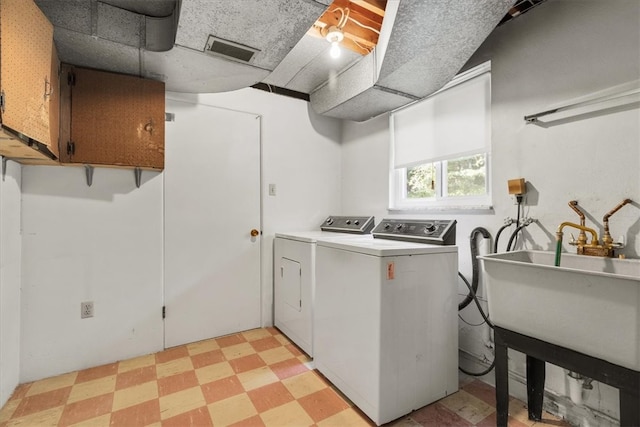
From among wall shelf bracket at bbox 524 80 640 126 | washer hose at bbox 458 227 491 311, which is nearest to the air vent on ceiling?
wall shelf bracket at bbox 524 80 640 126

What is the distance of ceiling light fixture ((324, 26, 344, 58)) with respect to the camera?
1920 millimetres

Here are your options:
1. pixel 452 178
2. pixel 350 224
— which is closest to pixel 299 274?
pixel 350 224

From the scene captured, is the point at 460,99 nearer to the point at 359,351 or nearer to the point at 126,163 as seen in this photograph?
the point at 359,351

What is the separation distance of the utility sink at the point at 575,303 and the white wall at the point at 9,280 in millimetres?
2721

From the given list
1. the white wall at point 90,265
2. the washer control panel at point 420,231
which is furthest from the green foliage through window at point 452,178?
the white wall at point 90,265

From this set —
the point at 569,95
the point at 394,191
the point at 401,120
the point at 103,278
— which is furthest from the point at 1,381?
the point at 569,95

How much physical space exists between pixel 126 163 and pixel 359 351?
80.2 inches

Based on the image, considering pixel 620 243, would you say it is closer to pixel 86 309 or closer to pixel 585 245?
pixel 585 245

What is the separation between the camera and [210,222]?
2557 mm

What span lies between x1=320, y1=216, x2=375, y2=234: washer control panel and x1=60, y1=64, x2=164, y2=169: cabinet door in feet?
5.44

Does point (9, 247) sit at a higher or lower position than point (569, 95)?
lower

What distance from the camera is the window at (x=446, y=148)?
200 cm

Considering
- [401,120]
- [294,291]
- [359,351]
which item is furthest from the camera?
[401,120]

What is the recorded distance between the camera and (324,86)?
2750 mm
